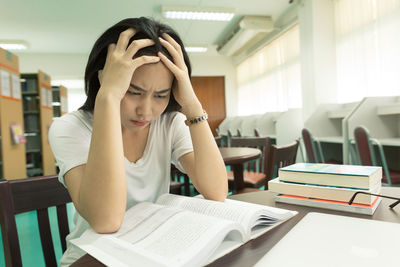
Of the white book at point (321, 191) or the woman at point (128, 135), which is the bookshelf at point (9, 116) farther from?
the white book at point (321, 191)

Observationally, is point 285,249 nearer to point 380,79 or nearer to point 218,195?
point 218,195

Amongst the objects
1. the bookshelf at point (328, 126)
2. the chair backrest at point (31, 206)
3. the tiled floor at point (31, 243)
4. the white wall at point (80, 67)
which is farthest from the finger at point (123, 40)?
the white wall at point (80, 67)

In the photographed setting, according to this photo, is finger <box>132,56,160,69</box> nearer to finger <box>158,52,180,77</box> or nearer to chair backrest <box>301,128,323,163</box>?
finger <box>158,52,180,77</box>

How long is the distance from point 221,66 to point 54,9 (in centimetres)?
474

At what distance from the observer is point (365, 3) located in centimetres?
352

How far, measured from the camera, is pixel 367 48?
3.50 m

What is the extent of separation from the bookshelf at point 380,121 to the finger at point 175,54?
2467 millimetres

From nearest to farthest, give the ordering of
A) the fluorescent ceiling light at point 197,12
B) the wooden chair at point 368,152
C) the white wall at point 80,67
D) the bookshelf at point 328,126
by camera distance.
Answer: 1. the wooden chair at point 368,152
2. the bookshelf at point 328,126
3. the fluorescent ceiling light at point 197,12
4. the white wall at point 80,67

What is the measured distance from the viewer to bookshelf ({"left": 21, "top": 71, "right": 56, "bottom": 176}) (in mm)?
4402

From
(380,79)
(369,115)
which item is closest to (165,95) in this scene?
(369,115)

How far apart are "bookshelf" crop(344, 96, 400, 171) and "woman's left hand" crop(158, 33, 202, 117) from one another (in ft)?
7.90

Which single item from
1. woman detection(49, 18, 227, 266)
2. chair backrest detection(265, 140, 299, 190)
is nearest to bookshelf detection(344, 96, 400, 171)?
chair backrest detection(265, 140, 299, 190)

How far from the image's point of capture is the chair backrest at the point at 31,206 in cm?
63

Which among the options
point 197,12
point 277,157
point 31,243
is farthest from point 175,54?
point 197,12
